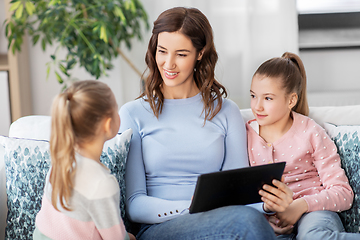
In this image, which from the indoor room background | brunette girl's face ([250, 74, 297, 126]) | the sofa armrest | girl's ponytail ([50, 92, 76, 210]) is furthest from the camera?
the indoor room background

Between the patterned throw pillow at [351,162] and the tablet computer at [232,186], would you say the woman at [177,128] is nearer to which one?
the tablet computer at [232,186]

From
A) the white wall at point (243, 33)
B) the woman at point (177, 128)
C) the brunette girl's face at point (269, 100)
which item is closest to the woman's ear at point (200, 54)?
the woman at point (177, 128)

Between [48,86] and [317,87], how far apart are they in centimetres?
188

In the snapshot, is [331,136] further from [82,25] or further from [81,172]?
[82,25]

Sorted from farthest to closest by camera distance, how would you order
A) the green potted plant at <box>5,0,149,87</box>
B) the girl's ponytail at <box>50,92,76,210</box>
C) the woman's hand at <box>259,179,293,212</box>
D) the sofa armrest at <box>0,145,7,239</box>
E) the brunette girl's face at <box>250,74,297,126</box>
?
the green potted plant at <box>5,0,149,87</box>, the brunette girl's face at <box>250,74,297,126</box>, the sofa armrest at <box>0,145,7,239</box>, the woman's hand at <box>259,179,293,212</box>, the girl's ponytail at <box>50,92,76,210</box>

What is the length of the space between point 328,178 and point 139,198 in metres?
0.64

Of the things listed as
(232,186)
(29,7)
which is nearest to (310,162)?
(232,186)

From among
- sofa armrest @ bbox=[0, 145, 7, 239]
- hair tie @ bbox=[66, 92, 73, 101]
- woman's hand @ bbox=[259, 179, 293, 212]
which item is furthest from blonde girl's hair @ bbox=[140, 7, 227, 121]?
sofa armrest @ bbox=[0, 145, 7, 239]

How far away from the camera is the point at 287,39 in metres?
2.43

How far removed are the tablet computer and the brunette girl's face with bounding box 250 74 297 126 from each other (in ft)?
1.05

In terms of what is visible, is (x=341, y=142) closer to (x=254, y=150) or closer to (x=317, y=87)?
(x=254, y=150)

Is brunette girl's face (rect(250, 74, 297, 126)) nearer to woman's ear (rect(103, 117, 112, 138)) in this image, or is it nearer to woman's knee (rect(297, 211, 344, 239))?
woman's knee (rect(297, 211, 344, 239))

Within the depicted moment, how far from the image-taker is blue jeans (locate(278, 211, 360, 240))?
1.12 m

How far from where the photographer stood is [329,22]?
96.0 inches
